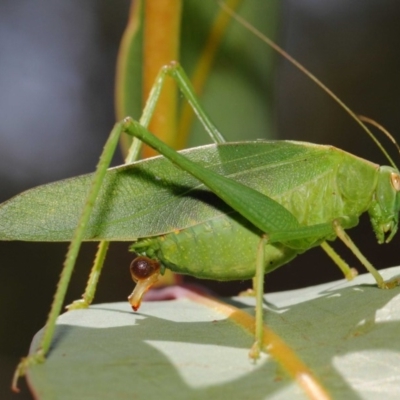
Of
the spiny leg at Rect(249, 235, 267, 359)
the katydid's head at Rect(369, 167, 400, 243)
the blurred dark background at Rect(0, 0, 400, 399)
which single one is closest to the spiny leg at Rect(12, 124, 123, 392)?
the spiny leg at Rect(249, 235, 267, 359)

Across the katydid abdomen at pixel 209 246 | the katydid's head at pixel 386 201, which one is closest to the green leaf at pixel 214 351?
the katydid abdomen at pixel 209 246

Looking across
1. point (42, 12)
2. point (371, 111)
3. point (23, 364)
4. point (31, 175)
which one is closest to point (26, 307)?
point (31, 175)

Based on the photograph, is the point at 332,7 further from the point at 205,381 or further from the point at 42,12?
the point at 205,381

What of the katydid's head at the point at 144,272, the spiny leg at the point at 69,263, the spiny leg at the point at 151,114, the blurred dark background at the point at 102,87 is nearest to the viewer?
the spiny leg at the point at 69,263

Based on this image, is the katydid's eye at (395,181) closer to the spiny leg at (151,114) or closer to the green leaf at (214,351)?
the green leaf at (214,351)

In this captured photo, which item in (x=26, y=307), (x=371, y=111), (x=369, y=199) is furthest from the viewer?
(x=371, y=111)

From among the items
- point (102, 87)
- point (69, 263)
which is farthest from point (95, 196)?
point (102, 87)
